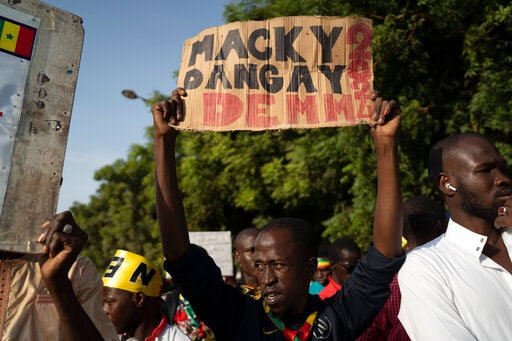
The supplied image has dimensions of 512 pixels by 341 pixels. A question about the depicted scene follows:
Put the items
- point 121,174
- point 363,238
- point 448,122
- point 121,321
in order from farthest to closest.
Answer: point 121,174, point 363,238, point 448,122, point 121,321

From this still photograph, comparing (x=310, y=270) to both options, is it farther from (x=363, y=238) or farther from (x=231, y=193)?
(x=231, y=193)

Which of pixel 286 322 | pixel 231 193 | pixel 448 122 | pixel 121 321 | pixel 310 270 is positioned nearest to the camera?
pixel 286 322

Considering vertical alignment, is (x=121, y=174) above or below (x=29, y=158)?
above

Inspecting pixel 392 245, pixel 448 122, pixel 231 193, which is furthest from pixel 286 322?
pixel 231 193

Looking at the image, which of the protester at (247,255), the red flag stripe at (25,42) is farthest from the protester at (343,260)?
the red flag stripe at (25,42)

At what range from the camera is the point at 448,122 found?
975cm

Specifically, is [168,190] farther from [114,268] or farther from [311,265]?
[114,268]

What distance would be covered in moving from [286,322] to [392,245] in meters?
0.63

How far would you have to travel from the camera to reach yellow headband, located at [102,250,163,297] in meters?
3.82

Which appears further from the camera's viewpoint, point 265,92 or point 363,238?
point 363,238

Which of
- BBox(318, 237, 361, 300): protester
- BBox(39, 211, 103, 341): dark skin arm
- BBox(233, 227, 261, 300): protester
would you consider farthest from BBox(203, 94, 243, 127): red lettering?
BBox(318, 237, 361, 300): protester

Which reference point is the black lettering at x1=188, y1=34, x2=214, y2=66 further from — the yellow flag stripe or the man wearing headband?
the man wearing headband

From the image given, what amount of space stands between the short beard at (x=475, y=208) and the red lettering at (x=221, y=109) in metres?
1.17

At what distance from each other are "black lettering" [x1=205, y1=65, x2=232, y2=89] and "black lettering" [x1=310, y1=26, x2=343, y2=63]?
482 mm
